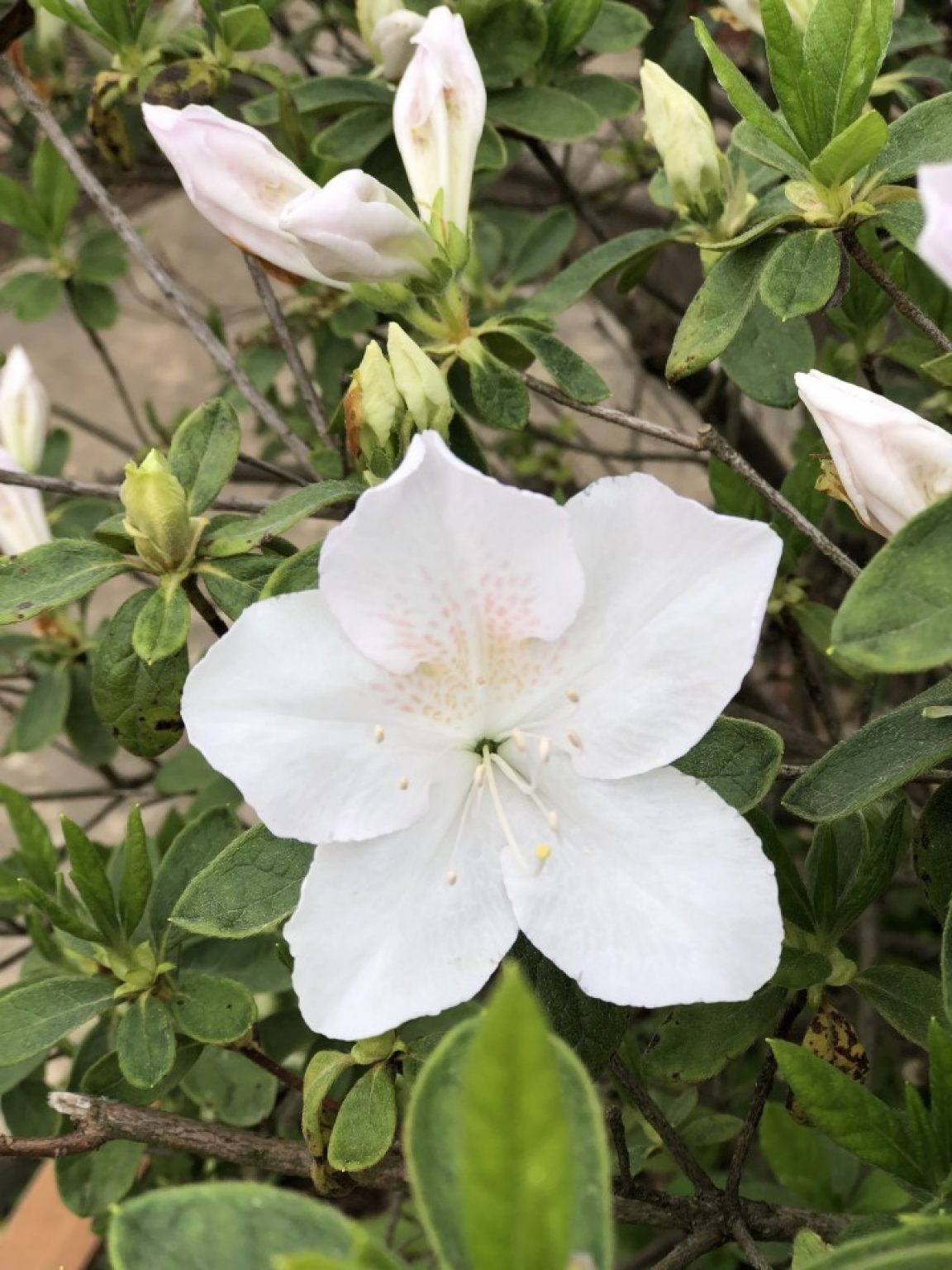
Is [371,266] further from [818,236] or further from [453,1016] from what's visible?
[453,1016]

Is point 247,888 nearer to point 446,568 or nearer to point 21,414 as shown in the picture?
point 446,568

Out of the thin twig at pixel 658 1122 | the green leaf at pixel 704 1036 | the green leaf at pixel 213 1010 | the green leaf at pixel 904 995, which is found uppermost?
the green leaf at pixel 213 1010

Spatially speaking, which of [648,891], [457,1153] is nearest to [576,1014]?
[648,891]

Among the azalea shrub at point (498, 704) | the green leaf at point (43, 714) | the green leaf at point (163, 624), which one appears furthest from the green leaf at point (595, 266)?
the green leaf at point (43, 714)

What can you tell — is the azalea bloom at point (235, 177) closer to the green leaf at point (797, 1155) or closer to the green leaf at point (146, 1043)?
the green leaf at point (146, 1043)

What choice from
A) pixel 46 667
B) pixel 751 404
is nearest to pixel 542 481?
pixel 751 404

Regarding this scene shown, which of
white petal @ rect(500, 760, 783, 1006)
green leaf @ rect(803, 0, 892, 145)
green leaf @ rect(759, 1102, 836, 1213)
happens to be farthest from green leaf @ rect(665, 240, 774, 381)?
green leaf @ rect(759, 1102, 836, 1213)
